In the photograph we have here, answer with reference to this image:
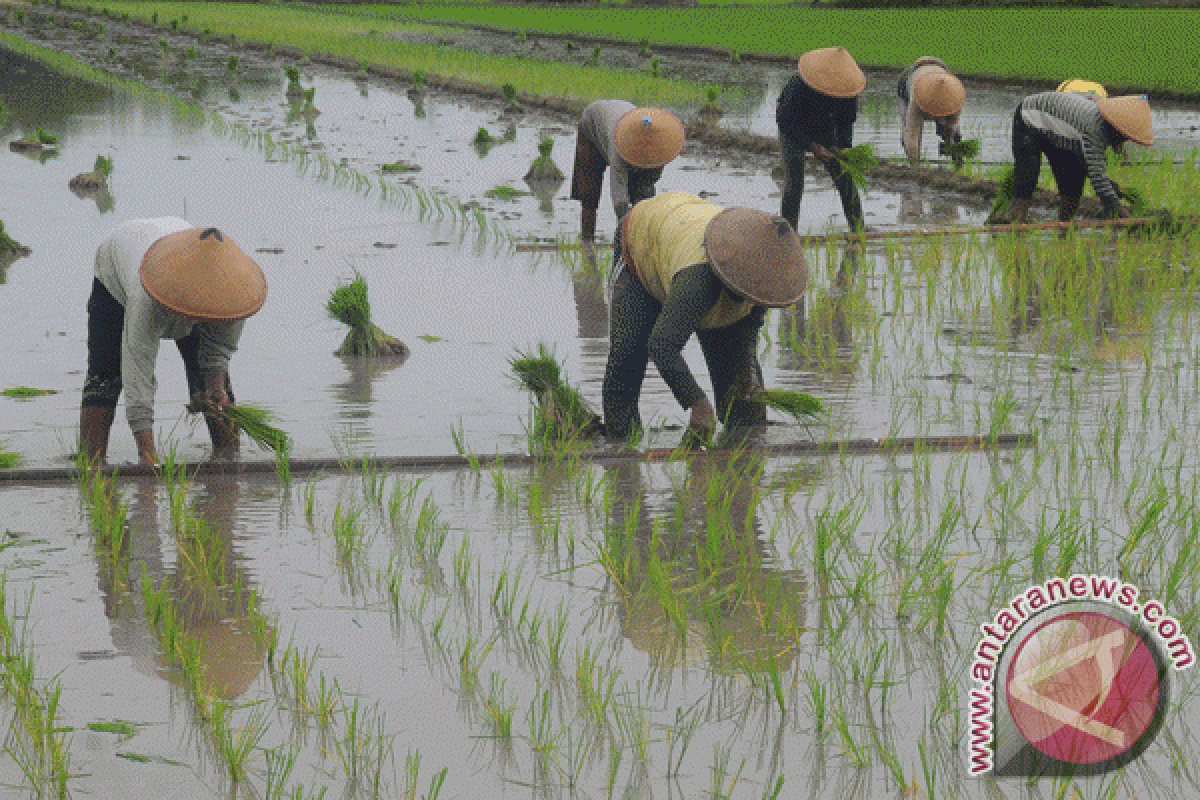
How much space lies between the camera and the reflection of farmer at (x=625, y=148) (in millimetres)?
6434

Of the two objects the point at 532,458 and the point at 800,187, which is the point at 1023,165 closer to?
the point at 800,187

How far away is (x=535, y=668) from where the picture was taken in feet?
9.91

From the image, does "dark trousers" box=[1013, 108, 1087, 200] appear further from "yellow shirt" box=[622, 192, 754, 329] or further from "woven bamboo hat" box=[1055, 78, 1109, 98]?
"yellow shirt" box=[622, 192, 754, 329]

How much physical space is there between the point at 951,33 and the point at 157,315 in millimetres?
19979

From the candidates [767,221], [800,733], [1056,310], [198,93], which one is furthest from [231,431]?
[198,93]

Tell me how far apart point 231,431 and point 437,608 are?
132 cm

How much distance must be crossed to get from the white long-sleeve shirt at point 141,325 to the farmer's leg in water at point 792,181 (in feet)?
14.2

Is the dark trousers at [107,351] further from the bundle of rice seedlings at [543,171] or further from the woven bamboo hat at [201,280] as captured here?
the bundle of rice seedlings at [543,171]

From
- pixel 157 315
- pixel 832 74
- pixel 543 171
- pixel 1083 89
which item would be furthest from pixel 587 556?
pixel 543 171

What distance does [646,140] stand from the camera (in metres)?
6.43

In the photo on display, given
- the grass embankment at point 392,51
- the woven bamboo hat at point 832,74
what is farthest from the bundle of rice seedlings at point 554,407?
the grass embankment at point 392,51

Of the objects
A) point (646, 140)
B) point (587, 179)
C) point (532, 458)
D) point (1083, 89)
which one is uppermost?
point (1083, 89)

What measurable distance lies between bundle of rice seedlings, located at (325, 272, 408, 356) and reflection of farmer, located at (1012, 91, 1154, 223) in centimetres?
345

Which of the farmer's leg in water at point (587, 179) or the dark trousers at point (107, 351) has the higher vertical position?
the farmer's leg in water at point (587, 179)
